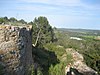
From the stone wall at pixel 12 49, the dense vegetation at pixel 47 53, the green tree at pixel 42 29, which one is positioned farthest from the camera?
the green tree at pixel 42 29

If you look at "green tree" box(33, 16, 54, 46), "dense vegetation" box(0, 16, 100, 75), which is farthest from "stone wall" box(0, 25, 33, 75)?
"green tree" box(33, 16, 54, 46)

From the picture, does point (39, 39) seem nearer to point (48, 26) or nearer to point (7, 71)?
point (48, 26)

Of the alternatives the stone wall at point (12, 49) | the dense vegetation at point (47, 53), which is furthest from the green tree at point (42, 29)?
the stone wall at point (12, 49)

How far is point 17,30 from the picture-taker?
587 inches

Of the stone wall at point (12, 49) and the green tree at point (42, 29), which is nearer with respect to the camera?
the stone wall at point (12, 49)

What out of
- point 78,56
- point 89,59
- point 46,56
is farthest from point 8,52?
point 89,59

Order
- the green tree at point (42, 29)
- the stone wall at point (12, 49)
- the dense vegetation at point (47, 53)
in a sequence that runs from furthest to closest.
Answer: the green tree at point (42, 29), the dense vegetation at point (47, 53), the stone wall at point (12, 49)

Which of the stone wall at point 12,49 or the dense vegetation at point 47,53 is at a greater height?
the stone wall at point 12,49

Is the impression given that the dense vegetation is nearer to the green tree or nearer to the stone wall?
the green tree

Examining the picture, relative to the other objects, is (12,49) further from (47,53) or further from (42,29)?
(42,29)

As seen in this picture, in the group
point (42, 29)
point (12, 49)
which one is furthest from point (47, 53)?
point (12, 49)

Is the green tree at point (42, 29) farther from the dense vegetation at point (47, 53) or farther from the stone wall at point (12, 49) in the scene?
the stone wall at point (12, 49)

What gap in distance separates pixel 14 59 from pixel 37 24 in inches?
1188

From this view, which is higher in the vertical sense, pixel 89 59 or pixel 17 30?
pixel 17 30
